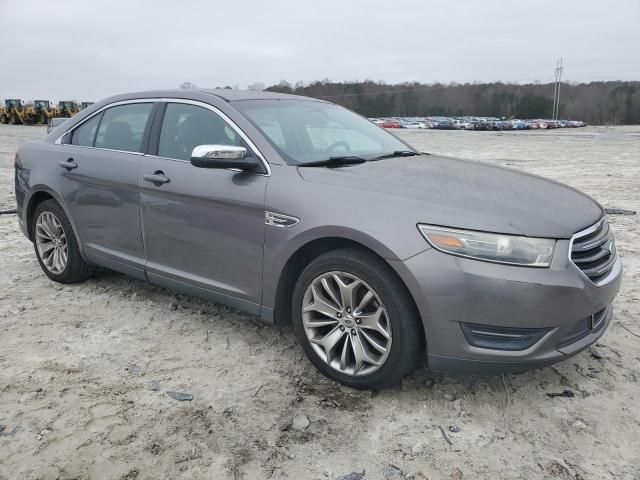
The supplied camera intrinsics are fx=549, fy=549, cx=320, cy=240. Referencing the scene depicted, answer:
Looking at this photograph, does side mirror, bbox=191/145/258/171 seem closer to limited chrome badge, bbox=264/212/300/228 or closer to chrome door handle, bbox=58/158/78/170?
limited chrome badge, bbox=264/212/300/228

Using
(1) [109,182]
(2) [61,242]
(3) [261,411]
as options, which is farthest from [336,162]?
(2) [61,242]

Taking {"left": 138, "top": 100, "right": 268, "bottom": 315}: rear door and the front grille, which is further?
{"left": 138, "top": 100, "right": 268, "bottom": 315}: rear door

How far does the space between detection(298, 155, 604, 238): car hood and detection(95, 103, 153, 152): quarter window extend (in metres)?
1.58

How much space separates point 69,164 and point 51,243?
2.66 ft

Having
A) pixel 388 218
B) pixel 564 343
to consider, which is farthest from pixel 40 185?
pixel 564 343

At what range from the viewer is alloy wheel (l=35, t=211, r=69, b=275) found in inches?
184

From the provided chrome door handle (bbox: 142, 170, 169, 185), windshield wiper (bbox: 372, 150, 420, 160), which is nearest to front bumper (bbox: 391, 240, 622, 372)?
windshield wiper (bbox: 372, 150, 420, 160)

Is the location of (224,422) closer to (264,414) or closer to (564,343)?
(264,414)

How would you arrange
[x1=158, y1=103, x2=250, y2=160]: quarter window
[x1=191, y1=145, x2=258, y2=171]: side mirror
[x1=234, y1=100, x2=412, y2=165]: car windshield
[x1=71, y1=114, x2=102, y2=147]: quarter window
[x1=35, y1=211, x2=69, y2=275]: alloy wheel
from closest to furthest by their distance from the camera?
1. [x1=191, y1=145, x2=258, y2=171]: side mirror
2. [x1=234, y1=100, x2=412, y2=165]: car windshield
3. [x1=158, y1=103, x2=250, y2=160]: quarter window
4. [x1=71, y1=114, x2=102, y2=147]: quarter window
5. [x1=35, y1=211, x2=69, y2=275]: alloy wheel

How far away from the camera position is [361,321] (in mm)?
2934

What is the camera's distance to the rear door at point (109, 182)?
3979 millimetres

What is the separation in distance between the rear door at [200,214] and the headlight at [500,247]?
45.2 inches

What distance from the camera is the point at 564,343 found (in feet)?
8.90

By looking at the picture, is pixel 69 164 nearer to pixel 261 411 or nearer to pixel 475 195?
pixel 261 411
